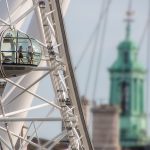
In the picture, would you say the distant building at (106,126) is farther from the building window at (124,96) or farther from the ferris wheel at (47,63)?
the ferris wheel at (47,63)

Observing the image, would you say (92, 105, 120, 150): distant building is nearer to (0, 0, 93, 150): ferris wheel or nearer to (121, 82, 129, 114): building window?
(121, 82, 129, 114): building window

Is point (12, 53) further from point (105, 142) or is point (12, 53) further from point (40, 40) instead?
point (105, 142)

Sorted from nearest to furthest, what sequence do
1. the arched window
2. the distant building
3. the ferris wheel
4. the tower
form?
the ferris wheel, the distant building, the tower, the arched window

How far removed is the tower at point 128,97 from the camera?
18412cm

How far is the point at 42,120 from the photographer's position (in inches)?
1006

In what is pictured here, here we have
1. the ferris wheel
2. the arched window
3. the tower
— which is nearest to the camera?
the ferris wheel

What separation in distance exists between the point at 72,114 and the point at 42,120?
0.66 meters

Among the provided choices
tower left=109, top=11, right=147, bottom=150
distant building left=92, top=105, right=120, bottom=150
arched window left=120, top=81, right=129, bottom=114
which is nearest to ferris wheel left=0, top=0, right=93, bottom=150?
distant building left=92, top=105, right=120, bottom=150

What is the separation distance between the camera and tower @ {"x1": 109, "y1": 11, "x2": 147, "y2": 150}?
184m

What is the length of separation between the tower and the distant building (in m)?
8.91

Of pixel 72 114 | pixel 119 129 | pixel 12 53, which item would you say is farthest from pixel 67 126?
pixel 119 129

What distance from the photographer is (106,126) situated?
166375 mm

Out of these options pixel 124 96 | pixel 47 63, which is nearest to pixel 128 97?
pixel 124 96

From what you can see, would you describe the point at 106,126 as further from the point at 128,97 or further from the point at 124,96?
the point at 128,97
